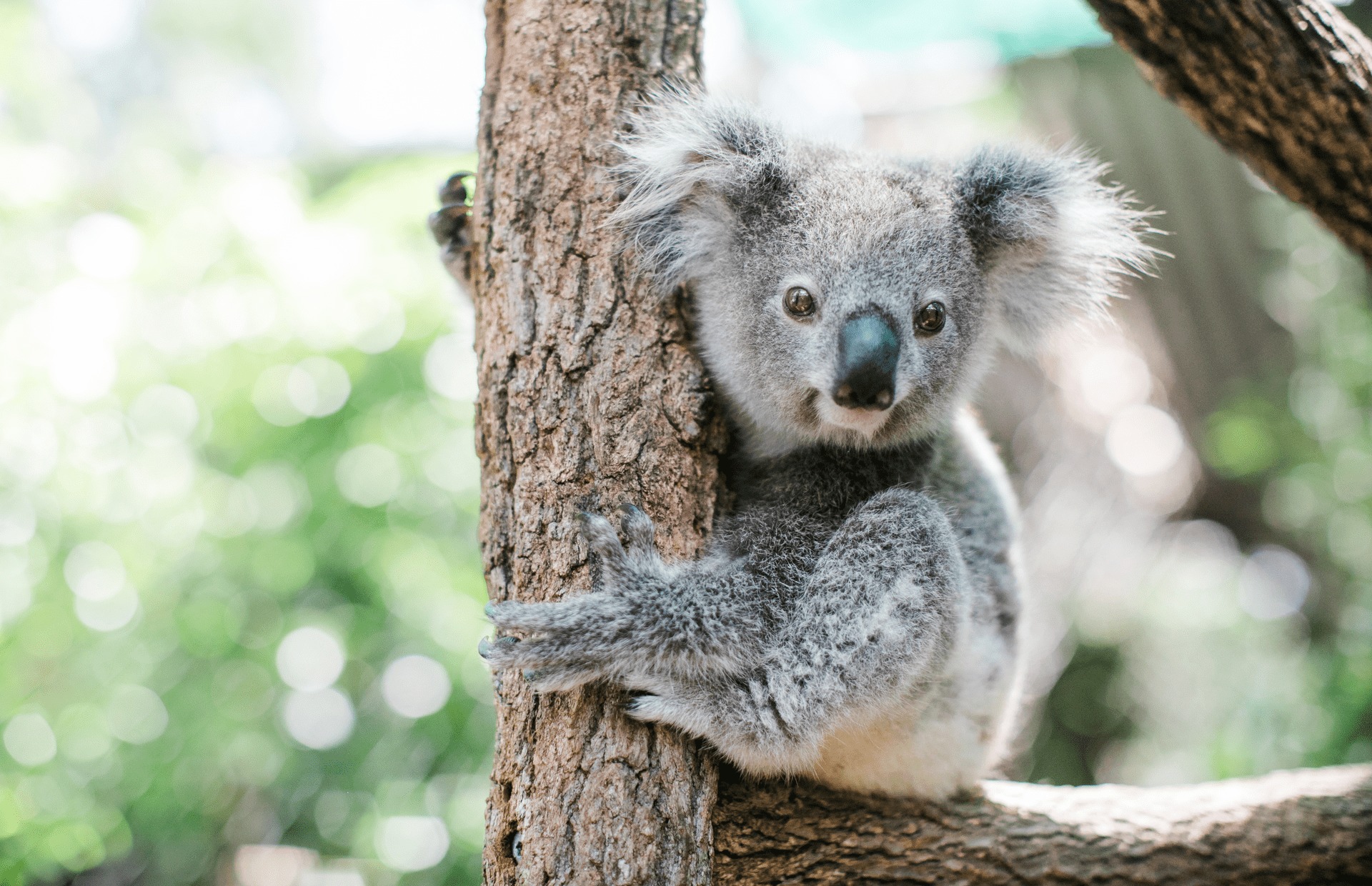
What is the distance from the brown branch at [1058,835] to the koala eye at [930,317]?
1.14 meters

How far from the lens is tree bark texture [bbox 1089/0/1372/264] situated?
2.40m

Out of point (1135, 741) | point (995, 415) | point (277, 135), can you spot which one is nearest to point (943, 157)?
point (995, 415)

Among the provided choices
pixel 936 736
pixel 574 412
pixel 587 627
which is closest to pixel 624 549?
pixel 587 627

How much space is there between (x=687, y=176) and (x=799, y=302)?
416 mm

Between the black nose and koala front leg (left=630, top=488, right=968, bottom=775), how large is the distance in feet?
1.14

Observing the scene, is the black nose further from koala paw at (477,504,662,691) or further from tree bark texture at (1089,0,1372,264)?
tree bark texture at (1089,0,1372,264)

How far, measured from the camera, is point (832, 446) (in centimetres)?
237

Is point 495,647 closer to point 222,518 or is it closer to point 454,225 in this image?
point 454,225

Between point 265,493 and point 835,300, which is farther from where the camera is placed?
point 265,493

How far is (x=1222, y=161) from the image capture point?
20.1 ft

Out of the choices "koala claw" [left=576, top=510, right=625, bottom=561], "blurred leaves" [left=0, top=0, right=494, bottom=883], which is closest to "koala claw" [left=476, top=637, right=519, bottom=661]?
"koala claw" [left=576, top=510, right=625, bottom=561]

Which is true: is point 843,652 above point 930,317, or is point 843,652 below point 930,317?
below

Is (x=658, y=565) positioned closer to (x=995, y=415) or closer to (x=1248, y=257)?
(x=995, y=415)

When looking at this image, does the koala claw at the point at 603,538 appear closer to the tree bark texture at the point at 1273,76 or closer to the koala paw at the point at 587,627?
the koala paw at the point at 587,627
